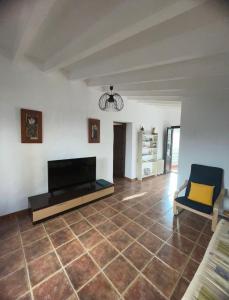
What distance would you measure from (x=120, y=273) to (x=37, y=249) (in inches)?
45.7

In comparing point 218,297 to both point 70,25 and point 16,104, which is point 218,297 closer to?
point 70,25

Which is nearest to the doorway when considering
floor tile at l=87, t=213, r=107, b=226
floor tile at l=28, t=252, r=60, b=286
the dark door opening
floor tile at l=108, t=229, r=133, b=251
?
the dark door opening

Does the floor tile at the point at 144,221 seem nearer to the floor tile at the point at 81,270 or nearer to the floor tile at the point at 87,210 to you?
the floor tile at the point at 87,210

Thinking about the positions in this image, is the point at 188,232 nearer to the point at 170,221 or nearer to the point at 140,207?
the point at 170,221

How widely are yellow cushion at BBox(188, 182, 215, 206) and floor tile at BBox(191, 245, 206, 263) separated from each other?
2.81 feet

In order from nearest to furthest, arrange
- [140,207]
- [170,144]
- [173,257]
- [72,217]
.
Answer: [173,257], [72,217], [140,207], [170,144]

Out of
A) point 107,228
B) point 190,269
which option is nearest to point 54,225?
point 107,228

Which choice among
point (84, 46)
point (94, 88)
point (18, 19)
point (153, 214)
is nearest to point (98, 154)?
point (94, 88)

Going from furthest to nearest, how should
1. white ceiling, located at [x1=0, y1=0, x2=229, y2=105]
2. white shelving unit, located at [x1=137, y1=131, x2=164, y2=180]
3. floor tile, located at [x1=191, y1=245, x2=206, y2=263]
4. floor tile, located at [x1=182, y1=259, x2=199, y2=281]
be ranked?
white shelving unit, located at [x1=137, y1=131, x2=164, y2=180]
floor tile, located at [x1=191, y1=245, x2=206, y2=263]
floor tile, located at [x1=182, y1=259, x2=199, y2=281]
white ceiling, located at [x1=0, y1=0, x2=229, y2=105]

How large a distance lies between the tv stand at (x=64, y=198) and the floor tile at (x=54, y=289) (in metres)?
1.15

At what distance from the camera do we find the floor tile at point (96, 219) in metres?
2.59

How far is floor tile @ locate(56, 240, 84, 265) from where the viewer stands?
1.82 metres

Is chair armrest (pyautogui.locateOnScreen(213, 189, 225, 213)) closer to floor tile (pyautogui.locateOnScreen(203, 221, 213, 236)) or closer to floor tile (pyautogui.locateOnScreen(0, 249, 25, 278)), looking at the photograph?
floor tile (pyautogui.locateOnScreen(203, 221, 213, 236))

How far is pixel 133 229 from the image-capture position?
241cm
